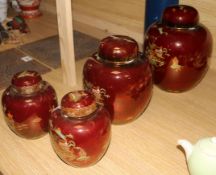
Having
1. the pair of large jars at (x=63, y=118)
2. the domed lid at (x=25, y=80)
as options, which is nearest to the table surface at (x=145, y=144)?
the pair of large jars at (x=63, y=118)

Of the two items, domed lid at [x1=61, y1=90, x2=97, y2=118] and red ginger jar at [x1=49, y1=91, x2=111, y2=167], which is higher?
domed lid at [x1=61, y1=90, x2=97, y2=118]

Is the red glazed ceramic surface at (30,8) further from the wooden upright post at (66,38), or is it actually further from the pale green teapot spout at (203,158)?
the pale green teapot spout at (203,158)

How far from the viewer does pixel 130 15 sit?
1039 mm

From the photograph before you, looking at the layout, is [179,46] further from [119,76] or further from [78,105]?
[78,105]

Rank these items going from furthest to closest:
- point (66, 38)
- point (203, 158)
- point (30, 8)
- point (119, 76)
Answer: point (30, 8)
point (66, 38)
point (119, 76)
point (203, 158)

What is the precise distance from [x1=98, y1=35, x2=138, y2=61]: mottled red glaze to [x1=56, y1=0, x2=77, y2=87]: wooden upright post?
0.49ft

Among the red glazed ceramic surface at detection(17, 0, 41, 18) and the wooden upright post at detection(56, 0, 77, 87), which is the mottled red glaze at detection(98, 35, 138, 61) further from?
the red glazed ceramic surface at detection(17, 0, 41, 18)

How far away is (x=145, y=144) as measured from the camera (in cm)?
63

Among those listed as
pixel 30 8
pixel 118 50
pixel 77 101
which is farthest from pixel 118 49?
pixel 30 8

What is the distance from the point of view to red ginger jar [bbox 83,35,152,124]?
1.95 ft

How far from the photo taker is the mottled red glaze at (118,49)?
59cm

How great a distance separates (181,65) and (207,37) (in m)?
0.09

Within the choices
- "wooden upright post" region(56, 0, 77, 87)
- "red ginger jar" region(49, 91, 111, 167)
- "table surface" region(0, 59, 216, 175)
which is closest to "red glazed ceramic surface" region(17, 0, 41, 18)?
"wooden upright post" region(56, 0, 77, 87)

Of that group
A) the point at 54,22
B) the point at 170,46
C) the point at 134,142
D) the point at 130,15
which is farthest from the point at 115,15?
the point at 134,142
